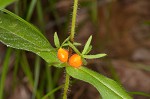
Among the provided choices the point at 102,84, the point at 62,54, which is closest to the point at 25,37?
the point at 62,54

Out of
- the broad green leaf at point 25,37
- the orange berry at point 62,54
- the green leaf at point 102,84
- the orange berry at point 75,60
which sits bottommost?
the green leaf at point 102,84

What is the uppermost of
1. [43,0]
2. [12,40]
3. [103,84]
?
[43,0]

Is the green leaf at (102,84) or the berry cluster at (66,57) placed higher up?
the berry cluster at (66,57)

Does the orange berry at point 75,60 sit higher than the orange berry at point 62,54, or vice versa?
the orange berry at point 62,54

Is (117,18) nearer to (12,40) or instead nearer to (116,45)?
(116,45)

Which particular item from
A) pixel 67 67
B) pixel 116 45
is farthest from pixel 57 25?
pixel 67 67
